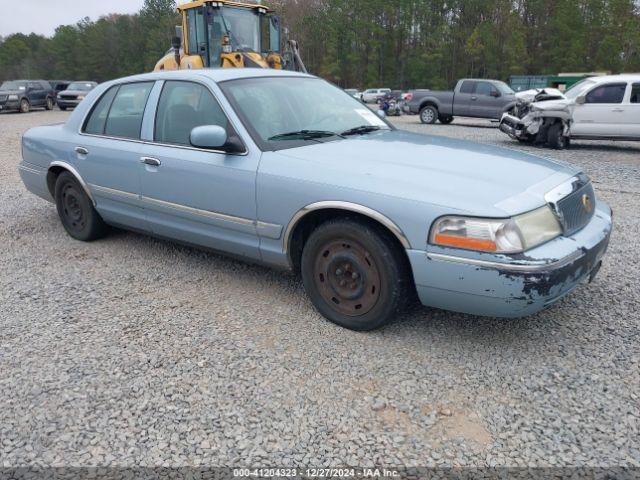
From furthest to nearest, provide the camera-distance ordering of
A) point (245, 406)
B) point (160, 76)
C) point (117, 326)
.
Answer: point (160, 76) → point (117, 326) → point (245, 406)

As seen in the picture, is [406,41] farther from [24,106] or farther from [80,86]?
[24,106]

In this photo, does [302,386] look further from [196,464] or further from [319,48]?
[319,48]

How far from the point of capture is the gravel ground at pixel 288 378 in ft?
7.63

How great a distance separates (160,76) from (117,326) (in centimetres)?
209

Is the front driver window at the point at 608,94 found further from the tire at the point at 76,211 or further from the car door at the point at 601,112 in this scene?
the tire at the point at 76,211

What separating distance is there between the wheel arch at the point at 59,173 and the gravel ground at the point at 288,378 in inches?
35.5

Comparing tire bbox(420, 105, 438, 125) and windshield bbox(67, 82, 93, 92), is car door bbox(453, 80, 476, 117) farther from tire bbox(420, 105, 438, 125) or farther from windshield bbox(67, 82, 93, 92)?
windshield bbox(67, 82, 93, 92)

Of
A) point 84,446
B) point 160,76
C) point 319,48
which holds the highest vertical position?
point 319,48

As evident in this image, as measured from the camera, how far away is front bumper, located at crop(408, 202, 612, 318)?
2676 mm

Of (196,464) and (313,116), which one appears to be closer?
(196,464)

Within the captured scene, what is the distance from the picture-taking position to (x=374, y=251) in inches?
119

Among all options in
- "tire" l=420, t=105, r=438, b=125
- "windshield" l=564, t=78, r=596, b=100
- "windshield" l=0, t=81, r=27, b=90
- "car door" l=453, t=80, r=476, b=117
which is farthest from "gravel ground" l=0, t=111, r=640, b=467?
"windshield" l=0, t=81, r=27, b=90

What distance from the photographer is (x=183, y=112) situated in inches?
159

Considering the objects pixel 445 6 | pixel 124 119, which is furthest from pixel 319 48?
pixel 124 119
